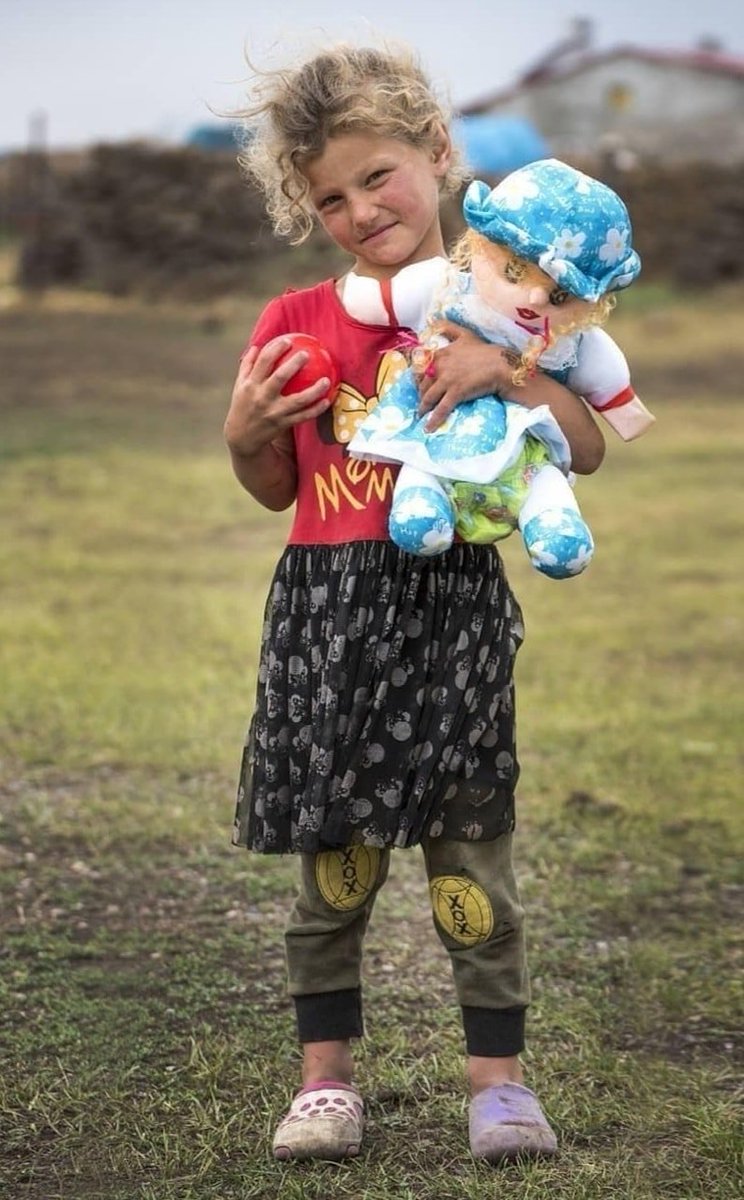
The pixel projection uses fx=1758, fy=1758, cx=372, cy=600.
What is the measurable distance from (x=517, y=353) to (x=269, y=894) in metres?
1.79

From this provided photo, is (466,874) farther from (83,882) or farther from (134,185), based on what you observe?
(134,185)

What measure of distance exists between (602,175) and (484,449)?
17180mm

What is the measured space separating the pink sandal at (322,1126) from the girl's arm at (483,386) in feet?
3.56

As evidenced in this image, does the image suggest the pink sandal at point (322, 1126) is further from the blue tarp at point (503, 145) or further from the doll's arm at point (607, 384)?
the blue tarp at point (503, 145)

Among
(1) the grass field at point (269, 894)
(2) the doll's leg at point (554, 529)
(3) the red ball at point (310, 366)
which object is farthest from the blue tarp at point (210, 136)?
(2) the doll's leg at point (554, 529)

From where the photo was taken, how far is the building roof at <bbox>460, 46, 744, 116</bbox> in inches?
1451

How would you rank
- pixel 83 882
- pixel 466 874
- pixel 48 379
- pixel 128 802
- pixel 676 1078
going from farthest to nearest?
1. pixel 48 379
2. pixel 128 802
3. pixel 83 882
4. pixel 676 1078
5. pixel 466 874

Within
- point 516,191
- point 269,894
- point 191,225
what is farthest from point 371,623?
point 191,225

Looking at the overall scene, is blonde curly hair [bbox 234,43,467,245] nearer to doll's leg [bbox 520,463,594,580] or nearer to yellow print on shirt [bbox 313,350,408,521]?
yellow print on shirt [bbox 313,350,408,521]

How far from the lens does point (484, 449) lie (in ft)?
8.36

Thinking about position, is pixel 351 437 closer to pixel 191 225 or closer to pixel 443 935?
pixel 443 935

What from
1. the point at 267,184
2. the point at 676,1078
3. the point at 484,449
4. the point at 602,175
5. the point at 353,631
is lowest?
the point at 676,1078

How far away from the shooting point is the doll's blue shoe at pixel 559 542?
8.05 feet

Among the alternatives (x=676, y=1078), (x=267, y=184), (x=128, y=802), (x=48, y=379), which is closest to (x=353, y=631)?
(x=267, y=184)
